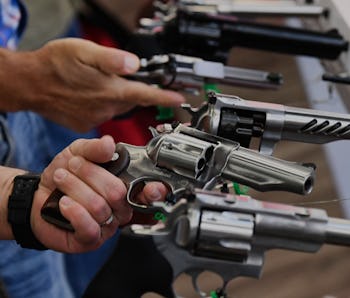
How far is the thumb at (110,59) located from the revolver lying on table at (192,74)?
0.10 ft

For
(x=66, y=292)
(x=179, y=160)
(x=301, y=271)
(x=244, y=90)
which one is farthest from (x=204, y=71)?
(x=301, y=271)

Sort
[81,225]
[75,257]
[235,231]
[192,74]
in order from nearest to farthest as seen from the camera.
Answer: [235,231] < [81,225] < [192,74] < [75,257]

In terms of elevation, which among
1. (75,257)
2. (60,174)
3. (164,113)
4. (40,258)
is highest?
(60,174)

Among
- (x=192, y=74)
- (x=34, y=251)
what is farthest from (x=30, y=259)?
(x=192, y=74)

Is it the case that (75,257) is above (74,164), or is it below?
below

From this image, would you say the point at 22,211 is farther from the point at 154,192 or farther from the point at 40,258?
the point at 40,258

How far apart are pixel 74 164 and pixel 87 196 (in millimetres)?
39

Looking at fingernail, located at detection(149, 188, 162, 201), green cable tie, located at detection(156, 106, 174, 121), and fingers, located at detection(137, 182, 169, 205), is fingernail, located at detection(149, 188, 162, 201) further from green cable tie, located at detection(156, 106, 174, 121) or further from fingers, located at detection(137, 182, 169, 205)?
green cable tie, located at detection(156, 106, 174, 121)

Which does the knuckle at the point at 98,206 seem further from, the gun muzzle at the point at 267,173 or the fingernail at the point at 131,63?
the fingernail at the point at 131,63

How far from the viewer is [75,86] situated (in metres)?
1.06

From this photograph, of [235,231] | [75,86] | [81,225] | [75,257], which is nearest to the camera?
[235,231]

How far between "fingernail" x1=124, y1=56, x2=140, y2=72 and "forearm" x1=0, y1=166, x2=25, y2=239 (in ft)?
0.87

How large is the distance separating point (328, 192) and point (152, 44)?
458 mm

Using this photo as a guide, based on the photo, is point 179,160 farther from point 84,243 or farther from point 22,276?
point 22,276
